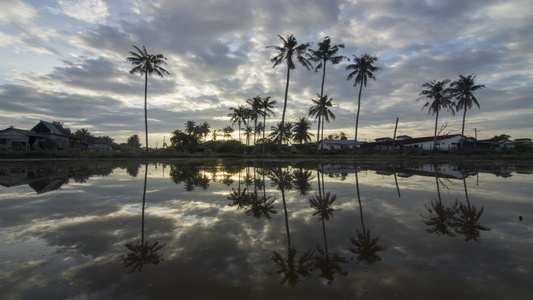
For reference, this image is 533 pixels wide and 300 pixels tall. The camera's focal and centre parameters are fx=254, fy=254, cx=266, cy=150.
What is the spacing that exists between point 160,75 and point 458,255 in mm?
46645

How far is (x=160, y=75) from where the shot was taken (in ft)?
142

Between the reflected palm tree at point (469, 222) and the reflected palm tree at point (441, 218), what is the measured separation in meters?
0.13

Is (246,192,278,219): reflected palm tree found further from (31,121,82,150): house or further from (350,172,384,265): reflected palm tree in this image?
(31,121,82,150): house

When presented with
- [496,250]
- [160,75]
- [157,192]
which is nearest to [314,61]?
[160,75]

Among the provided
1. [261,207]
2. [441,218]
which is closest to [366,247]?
[441,218]

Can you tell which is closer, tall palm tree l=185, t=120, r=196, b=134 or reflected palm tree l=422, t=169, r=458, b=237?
reflected palm tree l=422, t=169, r=458, b=237

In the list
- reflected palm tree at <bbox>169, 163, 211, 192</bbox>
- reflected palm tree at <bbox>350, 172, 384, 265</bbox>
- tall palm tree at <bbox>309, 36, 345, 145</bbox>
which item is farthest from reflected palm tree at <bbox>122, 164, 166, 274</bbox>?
tall palm tree at <bbox>309, 36, 345, 145</bbox>

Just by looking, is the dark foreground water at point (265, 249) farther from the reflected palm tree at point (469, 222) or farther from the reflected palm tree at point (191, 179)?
the reflected palm tree at point (191, 179)

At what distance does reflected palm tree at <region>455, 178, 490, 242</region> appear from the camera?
18.2 ft

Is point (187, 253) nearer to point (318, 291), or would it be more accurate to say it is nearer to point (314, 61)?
point (318, 291)

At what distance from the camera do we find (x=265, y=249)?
189 inches

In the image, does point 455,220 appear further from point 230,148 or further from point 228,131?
point 228,131

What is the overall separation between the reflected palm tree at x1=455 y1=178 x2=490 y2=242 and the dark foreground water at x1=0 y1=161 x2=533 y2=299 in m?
0.03

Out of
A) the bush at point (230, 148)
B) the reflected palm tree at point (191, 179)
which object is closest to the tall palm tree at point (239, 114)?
the bush at point (230, 148)
